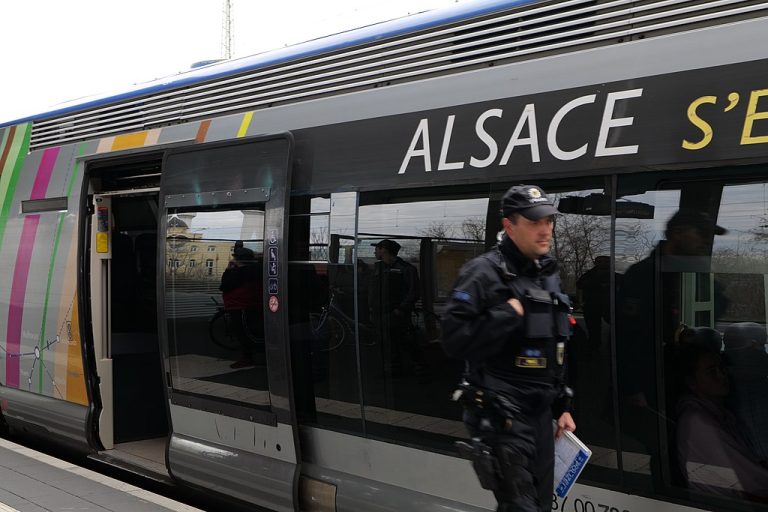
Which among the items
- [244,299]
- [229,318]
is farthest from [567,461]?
[229,318]

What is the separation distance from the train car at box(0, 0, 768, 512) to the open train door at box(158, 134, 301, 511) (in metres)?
0.02

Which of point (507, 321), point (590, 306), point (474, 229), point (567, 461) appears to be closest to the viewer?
point (507, 321)

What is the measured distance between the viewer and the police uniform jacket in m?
2.94

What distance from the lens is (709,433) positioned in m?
3.29

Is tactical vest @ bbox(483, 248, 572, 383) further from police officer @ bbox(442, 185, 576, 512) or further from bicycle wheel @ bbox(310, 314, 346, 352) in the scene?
bicycle wheel @ bbox(310, 314, 346, 352)

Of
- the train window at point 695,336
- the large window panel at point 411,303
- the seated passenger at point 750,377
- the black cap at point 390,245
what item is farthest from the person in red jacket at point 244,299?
the seated passenger at point 750,377

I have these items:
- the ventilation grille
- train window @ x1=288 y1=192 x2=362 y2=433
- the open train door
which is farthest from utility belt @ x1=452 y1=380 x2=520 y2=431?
the open train door

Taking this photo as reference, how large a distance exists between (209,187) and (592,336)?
2831 millimetres

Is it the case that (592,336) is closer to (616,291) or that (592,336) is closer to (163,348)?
(616,291)

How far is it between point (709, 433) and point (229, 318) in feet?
10.2

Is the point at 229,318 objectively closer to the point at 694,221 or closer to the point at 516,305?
the point at 516,305

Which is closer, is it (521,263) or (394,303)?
(521,263)

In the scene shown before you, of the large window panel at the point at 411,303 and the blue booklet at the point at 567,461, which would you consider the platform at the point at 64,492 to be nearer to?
the large window panel at the point at 411,303

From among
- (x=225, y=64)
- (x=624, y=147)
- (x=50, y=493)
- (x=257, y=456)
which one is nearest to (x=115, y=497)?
(x=50, y=493)
